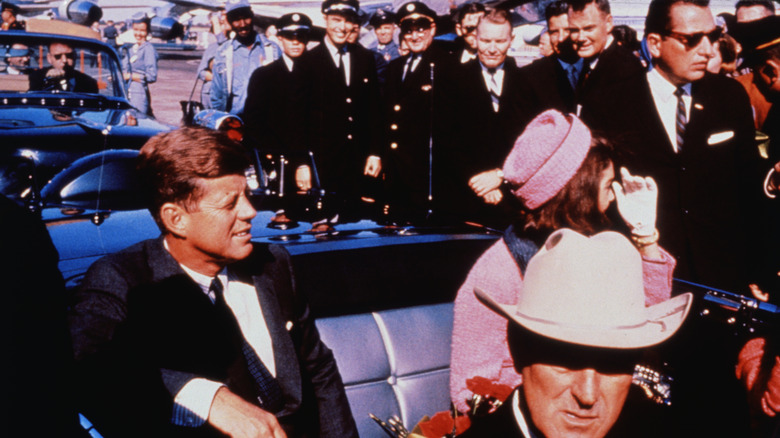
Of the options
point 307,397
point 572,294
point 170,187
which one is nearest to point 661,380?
point 572,294

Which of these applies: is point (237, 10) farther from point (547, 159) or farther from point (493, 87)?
point (547, 159)

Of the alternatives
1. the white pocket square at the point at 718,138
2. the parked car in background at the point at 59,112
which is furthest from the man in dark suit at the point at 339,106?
the white pocket square at the point at 718,138

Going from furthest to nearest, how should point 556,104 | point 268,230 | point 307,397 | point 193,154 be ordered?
point 556,104 → point 268,230 → point 307,397 → point 193,154

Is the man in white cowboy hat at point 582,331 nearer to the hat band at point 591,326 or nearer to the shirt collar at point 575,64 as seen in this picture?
the hat band at point 591,326

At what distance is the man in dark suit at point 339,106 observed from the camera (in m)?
5.65

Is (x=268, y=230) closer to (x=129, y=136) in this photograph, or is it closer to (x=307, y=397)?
(x=307, y=397)

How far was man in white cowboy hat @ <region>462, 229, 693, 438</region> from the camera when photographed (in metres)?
1.65

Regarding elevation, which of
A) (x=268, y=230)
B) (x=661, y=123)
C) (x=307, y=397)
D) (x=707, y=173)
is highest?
(x=661, y=123)

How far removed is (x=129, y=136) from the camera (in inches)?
228

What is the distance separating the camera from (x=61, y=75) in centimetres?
709

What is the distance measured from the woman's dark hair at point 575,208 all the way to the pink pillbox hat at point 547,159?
0.03m

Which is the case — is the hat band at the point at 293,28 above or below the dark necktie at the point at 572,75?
above

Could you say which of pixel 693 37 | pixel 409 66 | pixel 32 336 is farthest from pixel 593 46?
pixel 32 336

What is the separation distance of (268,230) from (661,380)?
1.67 meters
